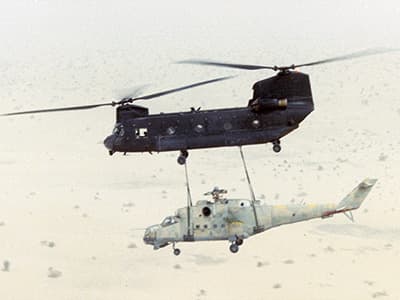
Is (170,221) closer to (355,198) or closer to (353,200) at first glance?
(353,200)

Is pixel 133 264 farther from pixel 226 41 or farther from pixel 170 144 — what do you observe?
pixel 226 41

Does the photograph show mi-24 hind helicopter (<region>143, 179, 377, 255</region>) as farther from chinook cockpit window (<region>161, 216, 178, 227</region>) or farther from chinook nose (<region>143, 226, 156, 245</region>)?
chinook nose (<region>143, 226, 156, 245</region>)

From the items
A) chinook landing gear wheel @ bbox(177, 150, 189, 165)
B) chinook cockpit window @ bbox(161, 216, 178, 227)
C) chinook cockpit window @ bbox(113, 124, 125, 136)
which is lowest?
chinook cockpit window @ bbox(161, 216, 178, 227)

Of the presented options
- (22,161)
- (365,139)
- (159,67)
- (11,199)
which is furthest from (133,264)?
(159,67)

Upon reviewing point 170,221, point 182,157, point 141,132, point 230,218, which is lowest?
point 230,218

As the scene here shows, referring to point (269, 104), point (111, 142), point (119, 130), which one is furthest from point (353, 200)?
point (111, 142)

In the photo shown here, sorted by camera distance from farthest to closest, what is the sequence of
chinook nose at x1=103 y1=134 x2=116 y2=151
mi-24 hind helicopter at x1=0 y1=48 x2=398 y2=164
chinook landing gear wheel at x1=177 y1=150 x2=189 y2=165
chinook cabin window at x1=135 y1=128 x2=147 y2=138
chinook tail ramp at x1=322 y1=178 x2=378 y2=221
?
chinook nose at x1=103 y1=134 x2=116 y2=151
chinook tail ramp at x1=322 y1=178 x2=378 y2=221
chinook cabin window at x1=135 y1=128 x2=147 y2=138
chinook landing gear wheel at x1=177 y1=150 x2=189 y2=165
mi-24 hind helicopter at x1=0 y1=48 x2=398 y2=164

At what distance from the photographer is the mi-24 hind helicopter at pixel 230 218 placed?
34.1 metres

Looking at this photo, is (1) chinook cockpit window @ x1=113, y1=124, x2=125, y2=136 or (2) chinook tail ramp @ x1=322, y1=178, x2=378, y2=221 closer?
(2) chinook tail ramp @ x1=322, y1=178, x2=378, y2=221

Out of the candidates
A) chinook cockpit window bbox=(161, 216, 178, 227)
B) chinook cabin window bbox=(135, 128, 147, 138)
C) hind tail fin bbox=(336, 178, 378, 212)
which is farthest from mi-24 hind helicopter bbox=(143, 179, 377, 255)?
chinook cabin window bbox=(135, 128, 147, 138)

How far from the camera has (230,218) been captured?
34.2 m

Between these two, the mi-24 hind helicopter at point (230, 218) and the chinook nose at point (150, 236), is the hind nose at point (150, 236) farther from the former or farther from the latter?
the mi-24 hind helicopter at point (230, 218)

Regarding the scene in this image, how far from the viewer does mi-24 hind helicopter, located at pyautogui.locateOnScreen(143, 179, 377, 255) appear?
112 ft

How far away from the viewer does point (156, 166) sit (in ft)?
185
